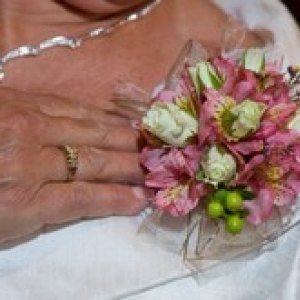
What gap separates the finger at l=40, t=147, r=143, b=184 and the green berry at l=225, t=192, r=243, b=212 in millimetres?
130

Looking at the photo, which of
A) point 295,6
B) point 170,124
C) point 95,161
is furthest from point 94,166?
point 295,6

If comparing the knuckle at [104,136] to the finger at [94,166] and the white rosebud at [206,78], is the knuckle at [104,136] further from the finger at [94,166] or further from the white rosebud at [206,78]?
the white rosebud at [206,78]

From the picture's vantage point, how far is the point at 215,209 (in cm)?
80

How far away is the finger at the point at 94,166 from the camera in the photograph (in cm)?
82

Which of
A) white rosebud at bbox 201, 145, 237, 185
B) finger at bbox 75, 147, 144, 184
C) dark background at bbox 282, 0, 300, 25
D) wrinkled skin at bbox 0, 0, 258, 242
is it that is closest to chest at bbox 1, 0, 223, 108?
wrinkled skin at bbox 0, 0, 258, 242

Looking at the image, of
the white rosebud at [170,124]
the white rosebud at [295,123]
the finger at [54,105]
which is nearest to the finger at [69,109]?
the finger at [54,105]

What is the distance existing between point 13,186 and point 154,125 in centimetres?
16

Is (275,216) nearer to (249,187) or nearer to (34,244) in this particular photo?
(249,187)

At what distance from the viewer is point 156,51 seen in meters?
1.02

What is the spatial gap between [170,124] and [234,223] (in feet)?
0.41

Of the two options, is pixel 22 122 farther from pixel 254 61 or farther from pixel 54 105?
pixel 254 61

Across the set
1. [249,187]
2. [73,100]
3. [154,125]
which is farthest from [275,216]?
[73,100]

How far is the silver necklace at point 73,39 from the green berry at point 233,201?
0.34 metres

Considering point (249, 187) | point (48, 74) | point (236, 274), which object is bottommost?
point (236, 274)
